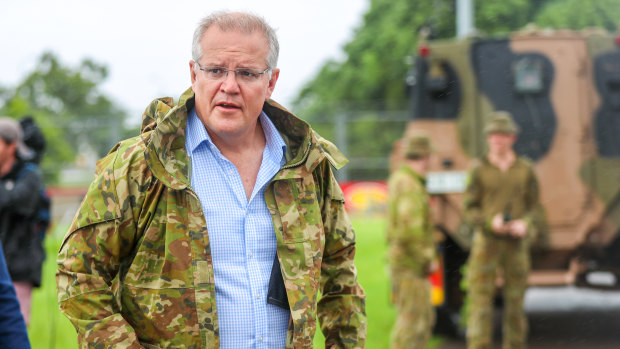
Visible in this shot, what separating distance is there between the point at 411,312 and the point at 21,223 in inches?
118

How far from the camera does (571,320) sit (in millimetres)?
9289

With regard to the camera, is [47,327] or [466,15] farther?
[466,15]

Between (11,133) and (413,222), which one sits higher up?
(11,133)

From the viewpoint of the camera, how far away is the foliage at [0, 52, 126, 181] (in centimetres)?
2112

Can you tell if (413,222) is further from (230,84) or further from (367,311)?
(230,84)

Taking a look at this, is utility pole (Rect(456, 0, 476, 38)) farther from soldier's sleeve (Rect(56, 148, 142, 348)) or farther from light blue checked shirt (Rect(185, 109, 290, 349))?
soldier's sleeve (Rect(56, 148, 142, 348))

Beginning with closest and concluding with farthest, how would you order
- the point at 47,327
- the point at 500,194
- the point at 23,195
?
the point at 23,195 < the point at 500,194 < the point at 47,327

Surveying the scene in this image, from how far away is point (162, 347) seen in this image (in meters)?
2.42

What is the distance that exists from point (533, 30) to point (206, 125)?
5811 mm

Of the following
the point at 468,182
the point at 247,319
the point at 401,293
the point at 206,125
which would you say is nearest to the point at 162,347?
the point at 247,319

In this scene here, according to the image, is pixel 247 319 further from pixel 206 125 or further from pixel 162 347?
pixel 206 125

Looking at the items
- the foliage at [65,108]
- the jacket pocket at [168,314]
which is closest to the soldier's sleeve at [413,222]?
the jacket pocket at [168,314]

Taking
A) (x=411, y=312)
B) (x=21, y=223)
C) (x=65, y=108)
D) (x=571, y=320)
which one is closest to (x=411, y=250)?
(x=411, y=312)

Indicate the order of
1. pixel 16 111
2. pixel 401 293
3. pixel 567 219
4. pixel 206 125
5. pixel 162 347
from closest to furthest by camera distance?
pixel 162 347 < pixel 206 125 < pixel 401 293 < pixel 567 219 < pixel 16 111
